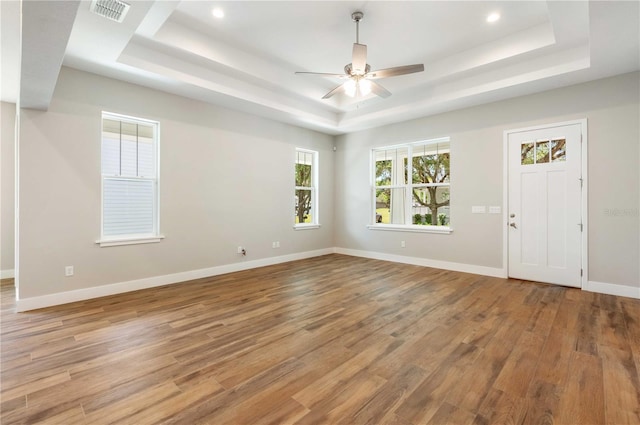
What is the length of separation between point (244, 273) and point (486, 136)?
16.3 feet

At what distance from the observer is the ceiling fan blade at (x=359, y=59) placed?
10.6 ft

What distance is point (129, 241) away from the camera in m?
4.23

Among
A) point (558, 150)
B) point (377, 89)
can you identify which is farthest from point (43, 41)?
point (558, 150)

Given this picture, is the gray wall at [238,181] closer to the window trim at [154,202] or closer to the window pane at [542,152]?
the window trim at [154,202]

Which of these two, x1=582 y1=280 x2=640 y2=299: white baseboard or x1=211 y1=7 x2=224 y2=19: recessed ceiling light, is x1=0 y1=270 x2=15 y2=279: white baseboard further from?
x1=582 y1=280 x2=640 y2=299: white baseboard

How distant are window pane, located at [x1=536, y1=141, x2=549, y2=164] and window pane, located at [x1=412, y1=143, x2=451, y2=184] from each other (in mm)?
1407

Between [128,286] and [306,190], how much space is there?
4.05 meters

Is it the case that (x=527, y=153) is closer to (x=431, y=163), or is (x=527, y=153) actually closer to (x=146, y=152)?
(x=431, y=163)

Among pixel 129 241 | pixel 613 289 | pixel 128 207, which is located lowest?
pixel 613 289

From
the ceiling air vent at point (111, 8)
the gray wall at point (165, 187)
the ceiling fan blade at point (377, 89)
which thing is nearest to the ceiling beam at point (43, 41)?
the ceiling air vent at point (111, 8)

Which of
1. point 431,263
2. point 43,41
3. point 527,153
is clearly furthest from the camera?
point 431,263

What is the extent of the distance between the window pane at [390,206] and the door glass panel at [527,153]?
2253mm

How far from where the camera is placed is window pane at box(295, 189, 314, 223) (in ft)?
22.5

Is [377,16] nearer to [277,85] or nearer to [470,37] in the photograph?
[470,37]
